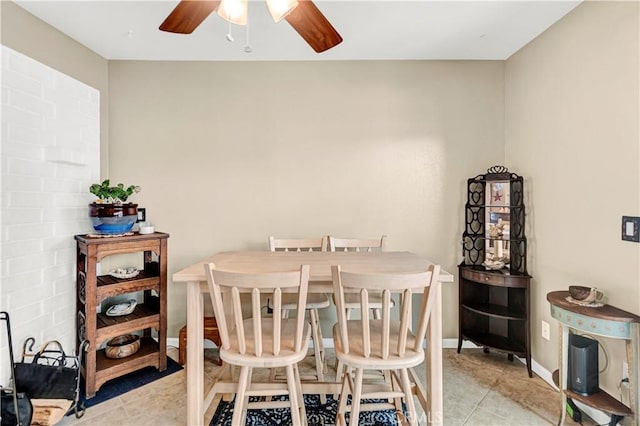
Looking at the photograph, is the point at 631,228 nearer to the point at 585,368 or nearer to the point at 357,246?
the point at 585,368

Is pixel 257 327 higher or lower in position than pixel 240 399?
higher

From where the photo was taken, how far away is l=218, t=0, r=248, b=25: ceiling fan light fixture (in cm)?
166

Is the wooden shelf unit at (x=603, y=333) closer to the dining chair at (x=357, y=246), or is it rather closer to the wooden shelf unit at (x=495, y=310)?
the wooden shelf unit at (x=495, y=310)

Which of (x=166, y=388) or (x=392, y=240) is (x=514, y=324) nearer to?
(x=392, y=240)

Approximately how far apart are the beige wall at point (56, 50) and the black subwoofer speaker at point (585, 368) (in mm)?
3772

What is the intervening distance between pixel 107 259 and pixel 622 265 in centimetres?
378

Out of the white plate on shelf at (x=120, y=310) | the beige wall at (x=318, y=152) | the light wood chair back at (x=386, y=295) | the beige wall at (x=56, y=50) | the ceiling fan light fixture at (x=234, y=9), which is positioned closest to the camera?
the light wood chair back at (x=386, y=295)

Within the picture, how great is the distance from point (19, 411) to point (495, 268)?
10.6ft

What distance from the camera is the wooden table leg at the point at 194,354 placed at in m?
1.70

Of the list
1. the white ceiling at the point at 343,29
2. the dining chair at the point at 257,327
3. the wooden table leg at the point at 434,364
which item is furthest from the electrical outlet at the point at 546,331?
the white ceiling at the point at 343,29

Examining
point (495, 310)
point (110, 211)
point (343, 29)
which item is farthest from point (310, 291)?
point (343, 29)

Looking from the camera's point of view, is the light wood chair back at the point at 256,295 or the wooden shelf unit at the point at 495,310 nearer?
the light wood chair back at the point at 256,295

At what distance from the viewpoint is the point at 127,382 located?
233 cm

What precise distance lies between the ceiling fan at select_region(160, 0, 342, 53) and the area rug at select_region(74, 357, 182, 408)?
242cm
